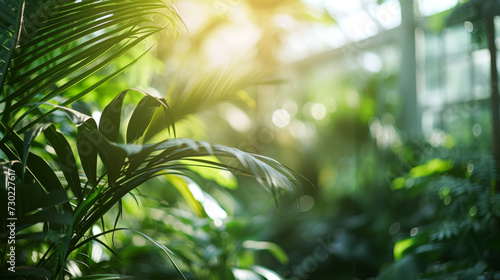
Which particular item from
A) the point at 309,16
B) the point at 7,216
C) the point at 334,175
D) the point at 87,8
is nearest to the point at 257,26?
the point at 309,16

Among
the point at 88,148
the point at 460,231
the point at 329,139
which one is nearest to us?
the point at 88,148

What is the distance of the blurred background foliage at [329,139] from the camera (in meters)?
1.60

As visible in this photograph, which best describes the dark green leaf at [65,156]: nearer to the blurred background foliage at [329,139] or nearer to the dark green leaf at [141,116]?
the dark green leaf at [141,116]

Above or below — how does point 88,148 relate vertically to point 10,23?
below

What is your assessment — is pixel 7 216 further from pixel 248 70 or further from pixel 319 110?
pixel 319 110

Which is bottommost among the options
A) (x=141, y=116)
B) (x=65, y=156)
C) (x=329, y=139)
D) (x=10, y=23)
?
(x=65, y=156)

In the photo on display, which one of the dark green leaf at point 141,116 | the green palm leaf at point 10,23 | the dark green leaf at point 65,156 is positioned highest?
the green palm leaf at point 10,23

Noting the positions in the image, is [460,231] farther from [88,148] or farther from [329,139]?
[329,139]

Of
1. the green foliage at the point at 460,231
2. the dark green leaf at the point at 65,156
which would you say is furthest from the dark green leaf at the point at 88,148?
the green foliage at the point at 460,231

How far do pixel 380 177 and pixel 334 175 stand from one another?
34.0 inches

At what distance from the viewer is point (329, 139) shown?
403cm

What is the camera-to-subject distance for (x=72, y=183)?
843mm

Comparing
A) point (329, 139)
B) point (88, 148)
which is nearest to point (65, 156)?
point (88, 148)

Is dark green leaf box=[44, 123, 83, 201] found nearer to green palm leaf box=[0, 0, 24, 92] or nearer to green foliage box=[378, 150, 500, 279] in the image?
green palm leaf box=[0, 0, 24, 92]
